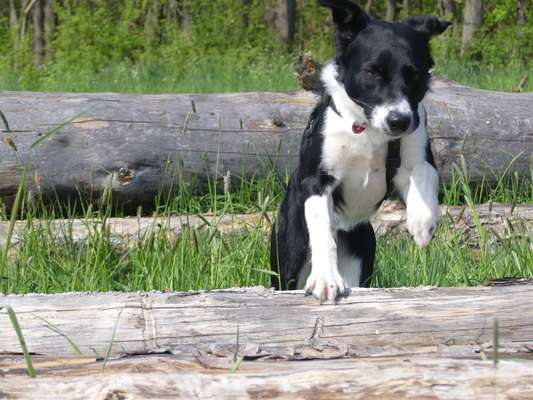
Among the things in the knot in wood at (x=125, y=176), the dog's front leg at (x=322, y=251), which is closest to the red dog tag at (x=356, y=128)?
the dog's front leg at (x=322, y=251)

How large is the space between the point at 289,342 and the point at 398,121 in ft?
3.77

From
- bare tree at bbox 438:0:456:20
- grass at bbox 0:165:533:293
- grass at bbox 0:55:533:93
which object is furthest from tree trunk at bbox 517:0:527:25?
grass at bbox 0:165:533:293

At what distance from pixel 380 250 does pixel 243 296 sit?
2.18 m

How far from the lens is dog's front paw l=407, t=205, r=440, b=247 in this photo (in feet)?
12.6

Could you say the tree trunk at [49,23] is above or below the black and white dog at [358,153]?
below

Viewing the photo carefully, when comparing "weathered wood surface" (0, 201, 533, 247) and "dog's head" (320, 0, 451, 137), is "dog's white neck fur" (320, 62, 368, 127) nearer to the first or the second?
"dog's head" (320, 0, 451, 137)

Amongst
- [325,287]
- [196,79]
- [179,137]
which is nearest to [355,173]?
[325,287]

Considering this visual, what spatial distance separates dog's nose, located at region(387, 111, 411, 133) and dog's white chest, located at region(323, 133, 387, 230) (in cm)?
38

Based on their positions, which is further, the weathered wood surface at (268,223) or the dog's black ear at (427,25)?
the weathered wood surface at (268,223)

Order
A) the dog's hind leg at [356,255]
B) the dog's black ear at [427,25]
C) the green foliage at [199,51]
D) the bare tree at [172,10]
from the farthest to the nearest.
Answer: the bare tree at [172,10], the green foliage at [199,51], the dog's hind leg at [356,255], the dog's black ear at [427,25]

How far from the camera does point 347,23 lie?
413 centimetres

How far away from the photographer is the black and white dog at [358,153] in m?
3.85

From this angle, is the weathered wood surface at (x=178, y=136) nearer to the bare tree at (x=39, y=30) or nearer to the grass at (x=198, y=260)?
the grass at (x=198, y=260)

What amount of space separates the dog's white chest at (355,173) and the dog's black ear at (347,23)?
0.44 metres
